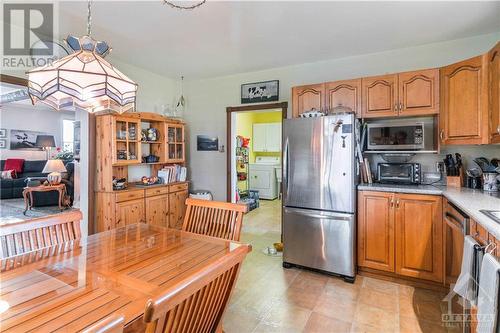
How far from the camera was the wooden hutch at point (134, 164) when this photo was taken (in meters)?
3.20

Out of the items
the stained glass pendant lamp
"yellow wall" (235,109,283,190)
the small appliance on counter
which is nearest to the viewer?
the stained glass pendant lamp

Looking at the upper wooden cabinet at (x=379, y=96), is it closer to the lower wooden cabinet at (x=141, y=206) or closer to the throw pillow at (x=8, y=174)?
the lower wooden cabinet at (x=141, y=206)

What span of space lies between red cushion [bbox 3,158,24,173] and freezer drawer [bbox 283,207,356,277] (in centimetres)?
793

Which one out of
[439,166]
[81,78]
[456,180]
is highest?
[81,78]

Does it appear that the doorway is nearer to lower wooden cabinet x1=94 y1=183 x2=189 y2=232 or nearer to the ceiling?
lower wooden cabinet x1=94 y1=183 x2=189 y2=232

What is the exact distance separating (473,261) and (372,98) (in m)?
1.84

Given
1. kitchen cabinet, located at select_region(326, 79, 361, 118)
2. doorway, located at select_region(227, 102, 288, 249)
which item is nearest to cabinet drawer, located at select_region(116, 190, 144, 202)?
doorway, located at select_region(227, 102, 288, 249)

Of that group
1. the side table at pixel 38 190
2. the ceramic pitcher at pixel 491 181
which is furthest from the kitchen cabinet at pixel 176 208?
the ceramic pitcher at pixel 491 181

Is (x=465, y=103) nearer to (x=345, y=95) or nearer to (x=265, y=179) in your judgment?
(x=345, y=95)

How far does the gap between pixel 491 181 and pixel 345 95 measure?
1.60 metres

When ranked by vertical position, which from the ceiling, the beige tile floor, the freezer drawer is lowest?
the beige tile floor

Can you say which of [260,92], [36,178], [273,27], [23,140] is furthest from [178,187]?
[23,140]

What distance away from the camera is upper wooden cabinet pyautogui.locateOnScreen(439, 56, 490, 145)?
7.63ft

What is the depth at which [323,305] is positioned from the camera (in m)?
2.20
